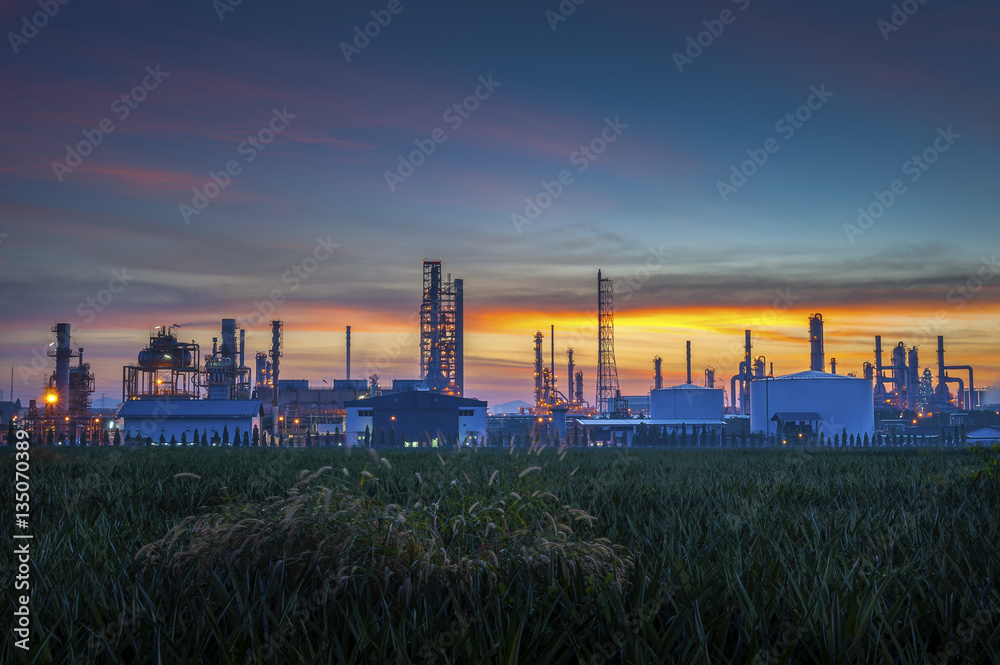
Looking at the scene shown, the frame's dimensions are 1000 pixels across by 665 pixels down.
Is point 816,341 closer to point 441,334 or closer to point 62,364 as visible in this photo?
point 441,334

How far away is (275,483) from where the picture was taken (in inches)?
380

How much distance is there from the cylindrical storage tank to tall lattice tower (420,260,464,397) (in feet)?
101

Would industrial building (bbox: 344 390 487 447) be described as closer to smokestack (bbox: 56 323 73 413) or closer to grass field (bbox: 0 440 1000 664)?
smokestack (bbox: 56 323 73 413)

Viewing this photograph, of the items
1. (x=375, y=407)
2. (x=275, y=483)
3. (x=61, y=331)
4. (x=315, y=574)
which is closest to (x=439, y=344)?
(x=375, y=407)

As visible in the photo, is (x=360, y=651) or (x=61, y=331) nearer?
(x=360, y=651)

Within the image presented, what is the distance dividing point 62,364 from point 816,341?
68.0 meters

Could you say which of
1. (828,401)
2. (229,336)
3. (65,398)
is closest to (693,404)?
(828,401)

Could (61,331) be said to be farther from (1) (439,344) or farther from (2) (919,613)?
(2) (919,613)

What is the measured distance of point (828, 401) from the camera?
52875 millimetres

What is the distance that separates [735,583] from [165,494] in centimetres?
697

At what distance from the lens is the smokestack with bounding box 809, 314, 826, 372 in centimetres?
7262

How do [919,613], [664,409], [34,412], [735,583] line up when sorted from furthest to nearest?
[664,409] < [34,412] < [735,583] < [919,613]

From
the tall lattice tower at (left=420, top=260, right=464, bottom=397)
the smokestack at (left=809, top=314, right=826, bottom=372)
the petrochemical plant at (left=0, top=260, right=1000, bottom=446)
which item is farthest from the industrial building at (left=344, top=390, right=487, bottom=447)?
the smokestack at (left=809, top=314, right=826, bottom=372)

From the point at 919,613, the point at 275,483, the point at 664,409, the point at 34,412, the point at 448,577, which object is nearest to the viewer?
the point at 919,613
